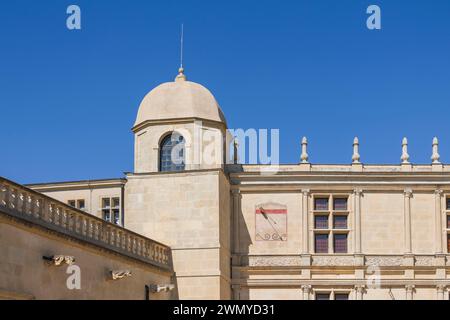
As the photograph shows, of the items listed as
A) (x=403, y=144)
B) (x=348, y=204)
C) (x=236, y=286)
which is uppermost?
(x=403, y=144)

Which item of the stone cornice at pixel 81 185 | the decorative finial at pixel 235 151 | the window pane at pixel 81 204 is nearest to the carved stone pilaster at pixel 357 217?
the decorative finial at pixel 235 151

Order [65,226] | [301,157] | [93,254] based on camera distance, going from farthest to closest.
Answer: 1. [301,157]
2. [93,254]
3. [65,226]

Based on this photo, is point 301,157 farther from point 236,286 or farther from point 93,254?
Answer: point 93,254

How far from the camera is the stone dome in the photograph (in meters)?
32.1

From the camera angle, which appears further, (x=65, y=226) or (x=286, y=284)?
(x=286, y=284)

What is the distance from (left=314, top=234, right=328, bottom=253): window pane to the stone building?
3 centimetres

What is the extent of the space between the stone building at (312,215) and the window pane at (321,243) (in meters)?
0.03

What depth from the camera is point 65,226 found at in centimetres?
2141

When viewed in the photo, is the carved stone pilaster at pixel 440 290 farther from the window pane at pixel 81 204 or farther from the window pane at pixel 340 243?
the window pane at pixel 81 204

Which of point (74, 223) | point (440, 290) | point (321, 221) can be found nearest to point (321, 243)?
point (321, 221)

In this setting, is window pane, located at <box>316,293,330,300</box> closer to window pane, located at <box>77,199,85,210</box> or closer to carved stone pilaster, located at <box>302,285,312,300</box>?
carved stone pilaster, located at <box>302,285,312,300</box>

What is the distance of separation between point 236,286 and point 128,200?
456cm
